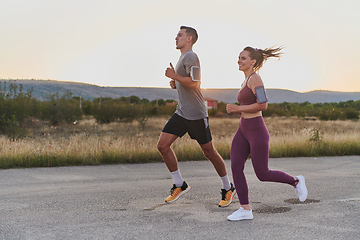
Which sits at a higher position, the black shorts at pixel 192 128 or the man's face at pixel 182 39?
the man's face at pixel 182 39

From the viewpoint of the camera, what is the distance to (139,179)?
6699 mm

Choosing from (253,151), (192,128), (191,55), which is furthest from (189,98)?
(253,151)

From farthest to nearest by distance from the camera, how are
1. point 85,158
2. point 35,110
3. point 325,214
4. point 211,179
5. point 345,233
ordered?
point 35,110, point 85,158, point 211,179, point 325,214, point 345,233

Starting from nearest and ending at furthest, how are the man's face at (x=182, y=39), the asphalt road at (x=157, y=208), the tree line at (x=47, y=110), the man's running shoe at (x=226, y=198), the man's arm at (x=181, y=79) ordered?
the asphalt road at (x=157, y=208)
the man's arm at (x=181, y=79)
the man's running shoe at (x=226, y=198)
the man's face at (x=182, y=39)
the tree line at (x=47, y=110)

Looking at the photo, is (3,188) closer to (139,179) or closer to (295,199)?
(139,179)

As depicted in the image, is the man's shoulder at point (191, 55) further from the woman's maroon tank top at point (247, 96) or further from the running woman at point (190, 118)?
the woman's maroon tank top at point (247, 96)

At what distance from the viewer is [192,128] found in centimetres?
467

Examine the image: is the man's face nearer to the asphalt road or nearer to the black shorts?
the black shorts

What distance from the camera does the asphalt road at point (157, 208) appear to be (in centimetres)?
357

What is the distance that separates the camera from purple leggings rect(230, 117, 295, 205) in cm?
387

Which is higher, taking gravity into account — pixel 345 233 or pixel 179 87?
pixel 179 87

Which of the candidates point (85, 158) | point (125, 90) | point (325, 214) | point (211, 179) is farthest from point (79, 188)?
point (125, 90)

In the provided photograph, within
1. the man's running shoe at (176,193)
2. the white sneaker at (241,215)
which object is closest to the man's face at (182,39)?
the man's running shoe at (176,193)

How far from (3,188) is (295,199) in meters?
4.77
